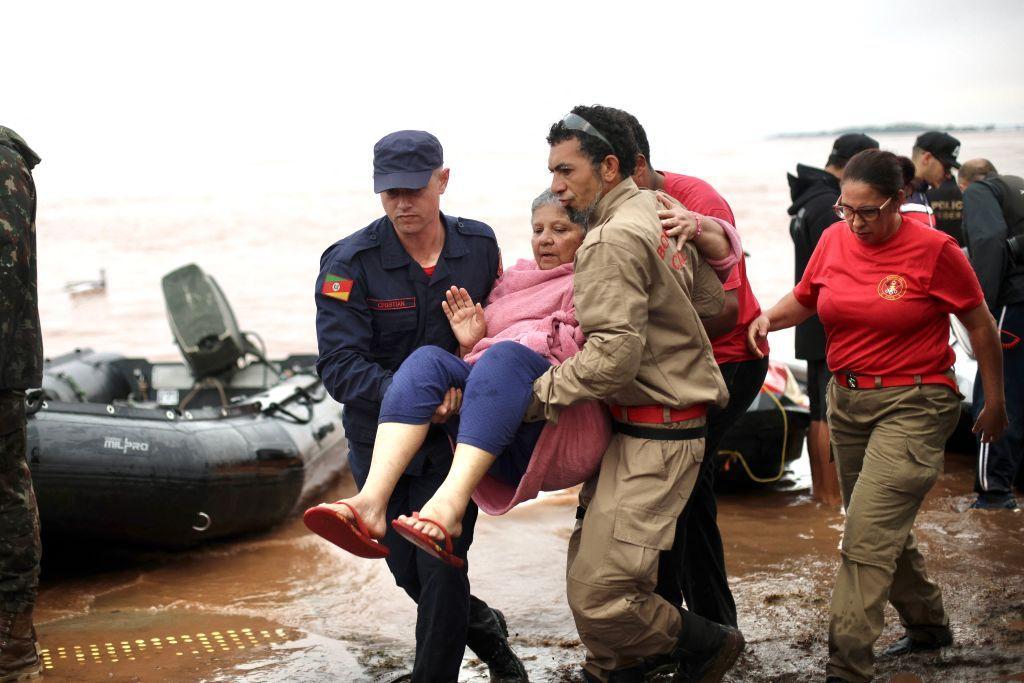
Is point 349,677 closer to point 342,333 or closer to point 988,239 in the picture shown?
point 342,333

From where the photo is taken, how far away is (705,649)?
3412mm

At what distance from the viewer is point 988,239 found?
17.0ft

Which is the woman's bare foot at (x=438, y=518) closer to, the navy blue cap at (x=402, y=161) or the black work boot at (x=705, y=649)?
the black work boot at (x=705, y=649)

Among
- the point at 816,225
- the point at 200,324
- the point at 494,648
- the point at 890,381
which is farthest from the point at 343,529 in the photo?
the point at 200,324

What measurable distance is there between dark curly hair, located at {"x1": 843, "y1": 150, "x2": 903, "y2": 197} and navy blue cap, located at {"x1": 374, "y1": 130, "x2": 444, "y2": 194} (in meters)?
1.33

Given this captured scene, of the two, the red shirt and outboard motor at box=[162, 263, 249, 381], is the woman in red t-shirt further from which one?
outboard motor at box=[162, 263, 249, 381]

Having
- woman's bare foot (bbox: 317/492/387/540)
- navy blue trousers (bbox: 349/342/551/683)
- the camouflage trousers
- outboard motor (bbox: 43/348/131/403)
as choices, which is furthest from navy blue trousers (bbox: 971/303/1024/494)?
outboard motor (bbox: 43/348/131/403)

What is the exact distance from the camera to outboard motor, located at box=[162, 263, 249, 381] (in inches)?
309

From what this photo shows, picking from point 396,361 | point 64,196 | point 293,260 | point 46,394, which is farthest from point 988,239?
point 64,196

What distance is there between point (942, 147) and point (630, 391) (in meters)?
4.22

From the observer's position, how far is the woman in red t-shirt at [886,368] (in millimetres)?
3432

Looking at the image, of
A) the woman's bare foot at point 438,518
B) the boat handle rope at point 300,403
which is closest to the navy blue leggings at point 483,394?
the woman's bare foot at point 438,518

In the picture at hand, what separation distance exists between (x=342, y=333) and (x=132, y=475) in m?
2.37

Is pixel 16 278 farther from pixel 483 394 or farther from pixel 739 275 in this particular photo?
pixel 739 275
